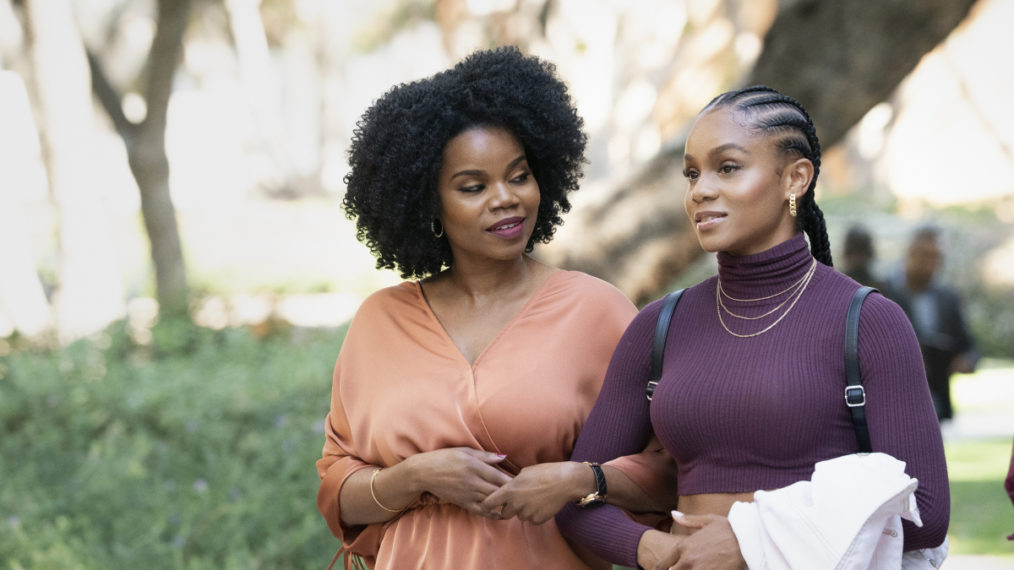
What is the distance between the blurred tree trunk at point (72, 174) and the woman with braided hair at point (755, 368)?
347 inches

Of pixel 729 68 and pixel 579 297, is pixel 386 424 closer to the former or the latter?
pixel 579 297

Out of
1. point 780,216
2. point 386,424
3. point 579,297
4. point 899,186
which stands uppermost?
point 780,216

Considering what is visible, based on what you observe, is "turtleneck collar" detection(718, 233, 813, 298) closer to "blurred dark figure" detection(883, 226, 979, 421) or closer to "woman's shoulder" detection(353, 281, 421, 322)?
"woman's shoulder" detection(353, 281, 421, 322)

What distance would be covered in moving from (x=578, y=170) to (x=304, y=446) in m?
3.53

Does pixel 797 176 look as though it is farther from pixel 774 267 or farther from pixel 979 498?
pixel 979 498

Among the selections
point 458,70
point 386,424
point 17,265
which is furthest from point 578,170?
point 17,265

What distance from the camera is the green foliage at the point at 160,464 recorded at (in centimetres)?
555

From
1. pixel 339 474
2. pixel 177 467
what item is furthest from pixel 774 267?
pixel 177 467

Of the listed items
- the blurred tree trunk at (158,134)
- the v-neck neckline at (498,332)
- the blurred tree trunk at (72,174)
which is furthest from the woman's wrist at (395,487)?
the blurred tree trunk at (158,134)

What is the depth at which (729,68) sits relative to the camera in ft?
62.6

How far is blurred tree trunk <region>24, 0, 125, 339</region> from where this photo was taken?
10469 mm

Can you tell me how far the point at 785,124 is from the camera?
2514 millimetres

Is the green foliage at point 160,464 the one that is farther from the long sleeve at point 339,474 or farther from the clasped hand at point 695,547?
the clasped hand at point 695,547

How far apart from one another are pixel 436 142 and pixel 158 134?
829 centimetres
